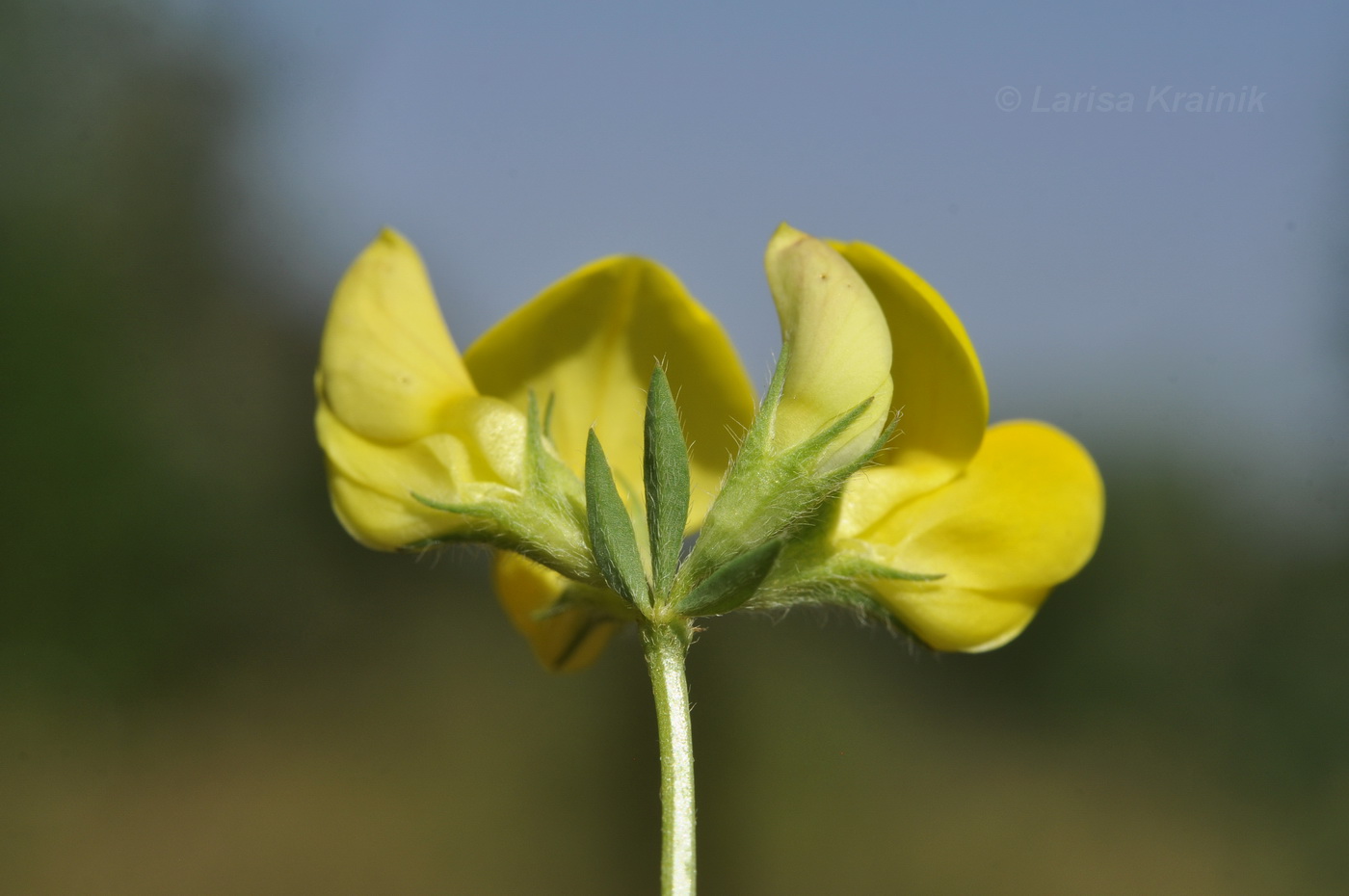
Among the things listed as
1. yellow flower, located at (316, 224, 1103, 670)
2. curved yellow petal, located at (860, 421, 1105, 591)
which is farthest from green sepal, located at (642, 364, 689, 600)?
curved yellow petal, located at (860, 421, 1105, 591)

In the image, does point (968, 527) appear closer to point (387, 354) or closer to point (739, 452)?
point (739, 452)

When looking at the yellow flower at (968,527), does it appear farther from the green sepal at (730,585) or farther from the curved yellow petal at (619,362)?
the green sepal at (730,585)

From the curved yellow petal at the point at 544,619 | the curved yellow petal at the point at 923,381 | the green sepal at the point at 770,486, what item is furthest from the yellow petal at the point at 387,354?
the curved yellow petal at the point at 923,381

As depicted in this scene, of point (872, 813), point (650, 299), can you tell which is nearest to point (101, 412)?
point (872, 813)

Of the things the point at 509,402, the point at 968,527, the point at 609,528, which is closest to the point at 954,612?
the point at 968,527

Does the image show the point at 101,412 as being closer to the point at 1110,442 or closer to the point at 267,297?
the point at 267,297
